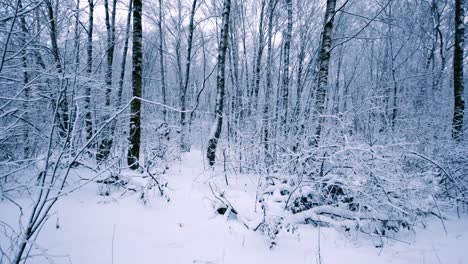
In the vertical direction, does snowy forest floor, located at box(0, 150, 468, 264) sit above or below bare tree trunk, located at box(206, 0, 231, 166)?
below

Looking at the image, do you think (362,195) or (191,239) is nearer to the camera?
(191,239)

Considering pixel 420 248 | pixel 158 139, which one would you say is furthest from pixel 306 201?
pixel 158 139

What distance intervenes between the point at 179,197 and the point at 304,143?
280 cm

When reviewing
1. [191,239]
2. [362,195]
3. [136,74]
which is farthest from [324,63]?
[191,239]

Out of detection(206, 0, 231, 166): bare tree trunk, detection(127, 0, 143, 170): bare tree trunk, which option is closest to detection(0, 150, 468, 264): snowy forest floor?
detection(127, 0, 143, 170): bare tree trunk

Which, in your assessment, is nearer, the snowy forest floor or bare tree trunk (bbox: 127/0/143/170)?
the snowy forest floor

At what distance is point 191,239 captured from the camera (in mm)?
3309

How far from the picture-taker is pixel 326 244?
3.46 metres

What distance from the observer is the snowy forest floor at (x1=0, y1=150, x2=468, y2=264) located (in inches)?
114

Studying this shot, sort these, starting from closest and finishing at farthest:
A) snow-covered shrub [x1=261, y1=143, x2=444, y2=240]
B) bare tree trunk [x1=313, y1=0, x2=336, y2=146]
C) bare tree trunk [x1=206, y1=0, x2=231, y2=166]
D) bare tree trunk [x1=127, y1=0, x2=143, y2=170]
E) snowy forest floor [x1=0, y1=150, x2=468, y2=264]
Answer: snowy forest floor [x1=0, y1=150, x2=468, y2=264], snow-covered shrub [x1=261, y1=143, x2=444, y2=240], bare tree trunk [x1=313, y1=0, x2=336, y2=146], bare tree trunk [x1=127, y1=0, x2=143, y2=170], bare tree trunk [x1=206, y1=0, x2=231, y2=166]

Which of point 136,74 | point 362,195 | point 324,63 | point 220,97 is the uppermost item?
point 324,63

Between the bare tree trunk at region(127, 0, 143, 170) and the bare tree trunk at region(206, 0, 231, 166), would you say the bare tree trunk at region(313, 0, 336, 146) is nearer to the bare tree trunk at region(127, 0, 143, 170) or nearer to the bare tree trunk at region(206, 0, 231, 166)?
the bare tree trunk at region(206, 0, 231, 166)

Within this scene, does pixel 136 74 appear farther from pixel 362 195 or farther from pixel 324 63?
pixel 362 195

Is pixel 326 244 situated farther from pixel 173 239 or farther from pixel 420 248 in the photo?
pixel 173 239
